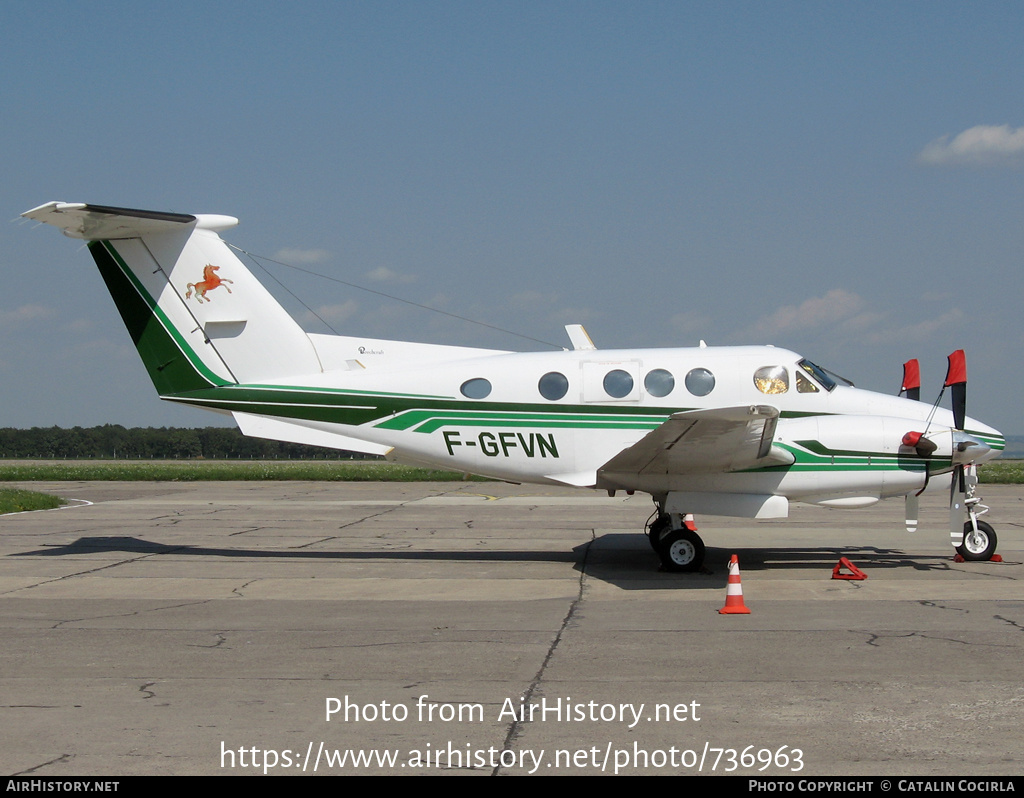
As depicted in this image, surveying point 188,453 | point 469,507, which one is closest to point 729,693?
point 469,507

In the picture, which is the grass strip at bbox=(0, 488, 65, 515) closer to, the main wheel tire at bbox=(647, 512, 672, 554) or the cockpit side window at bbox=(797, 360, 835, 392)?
the main wheel tire at bbox=(647, 512, 672, 554)

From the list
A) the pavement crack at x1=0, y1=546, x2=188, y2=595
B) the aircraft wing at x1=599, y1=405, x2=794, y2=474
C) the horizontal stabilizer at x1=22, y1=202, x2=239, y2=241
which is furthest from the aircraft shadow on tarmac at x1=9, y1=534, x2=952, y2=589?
the horizontal stabilizer at x1=22, y1=202, x2=239, y2=241

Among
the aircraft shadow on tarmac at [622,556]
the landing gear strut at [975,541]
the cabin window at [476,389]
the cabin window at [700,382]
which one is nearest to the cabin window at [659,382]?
the cabin window at [700,382]

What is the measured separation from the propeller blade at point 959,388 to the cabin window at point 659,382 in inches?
152

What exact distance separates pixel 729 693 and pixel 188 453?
264 ft

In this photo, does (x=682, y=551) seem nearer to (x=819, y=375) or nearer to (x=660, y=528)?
(x=660, y=528)

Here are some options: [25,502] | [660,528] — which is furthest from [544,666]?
[25,502]

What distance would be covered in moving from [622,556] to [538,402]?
9.66ft

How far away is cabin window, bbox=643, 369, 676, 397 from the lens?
43.2ft

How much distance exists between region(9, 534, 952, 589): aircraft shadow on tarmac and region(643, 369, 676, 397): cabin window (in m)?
2.52

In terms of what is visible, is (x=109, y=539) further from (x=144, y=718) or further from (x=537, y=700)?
(x=537, y=700)

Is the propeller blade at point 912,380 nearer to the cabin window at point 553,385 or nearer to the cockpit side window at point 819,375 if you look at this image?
the cockpit side window at point 819,375

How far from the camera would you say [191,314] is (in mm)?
13953
